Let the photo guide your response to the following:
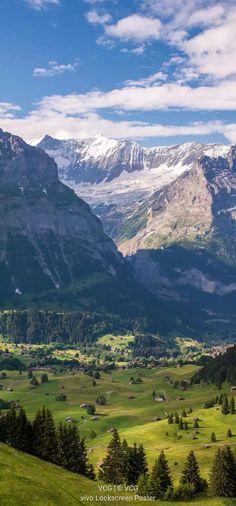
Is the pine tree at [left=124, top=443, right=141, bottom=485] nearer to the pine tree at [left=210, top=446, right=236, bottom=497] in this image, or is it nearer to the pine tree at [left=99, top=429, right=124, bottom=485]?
the pine tree at [left=99, top=429, right=124, bottom=485]

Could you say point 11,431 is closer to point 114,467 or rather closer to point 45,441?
point 45,441

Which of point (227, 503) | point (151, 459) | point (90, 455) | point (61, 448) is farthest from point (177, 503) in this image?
point (90, 455)

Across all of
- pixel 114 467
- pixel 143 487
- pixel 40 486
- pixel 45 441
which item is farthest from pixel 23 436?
pixel 40 486

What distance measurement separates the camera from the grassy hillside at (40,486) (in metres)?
59.4

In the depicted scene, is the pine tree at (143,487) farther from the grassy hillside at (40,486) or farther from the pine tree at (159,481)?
the grassy hillside at (40,486)

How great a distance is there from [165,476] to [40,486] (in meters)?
36.6

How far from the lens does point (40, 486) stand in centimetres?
6625

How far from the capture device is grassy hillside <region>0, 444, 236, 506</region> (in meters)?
59.4

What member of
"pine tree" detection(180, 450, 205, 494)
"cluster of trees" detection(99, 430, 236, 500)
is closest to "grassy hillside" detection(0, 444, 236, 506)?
"cluster of trees" detection(99, 430, 236, 500)

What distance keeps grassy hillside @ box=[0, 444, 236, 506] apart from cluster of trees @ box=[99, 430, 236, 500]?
704cm

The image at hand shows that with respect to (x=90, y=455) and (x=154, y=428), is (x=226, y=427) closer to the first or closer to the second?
(x=154, y=428)

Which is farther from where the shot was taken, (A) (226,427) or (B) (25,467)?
(A) (226,427)

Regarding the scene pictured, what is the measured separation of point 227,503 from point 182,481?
77.9ft

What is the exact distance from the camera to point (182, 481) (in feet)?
337
